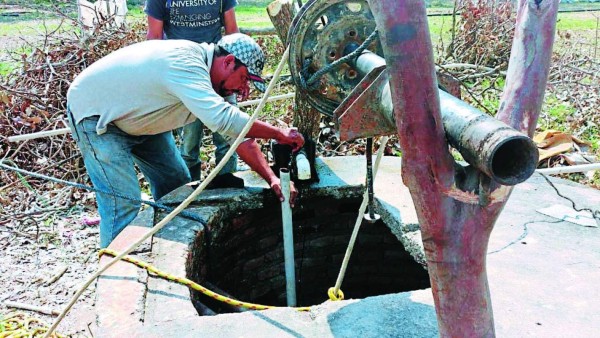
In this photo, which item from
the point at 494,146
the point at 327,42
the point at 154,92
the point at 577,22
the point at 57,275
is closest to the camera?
the point at 494,146

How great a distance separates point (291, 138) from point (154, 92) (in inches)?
28.8

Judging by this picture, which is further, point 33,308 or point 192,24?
point 192,24

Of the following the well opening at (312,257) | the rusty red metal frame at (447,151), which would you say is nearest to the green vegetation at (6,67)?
the well opening at (312,257)

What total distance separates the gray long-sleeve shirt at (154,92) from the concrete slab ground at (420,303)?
580 mm

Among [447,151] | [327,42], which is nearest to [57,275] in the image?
[327,42]

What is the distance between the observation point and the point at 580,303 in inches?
83.0

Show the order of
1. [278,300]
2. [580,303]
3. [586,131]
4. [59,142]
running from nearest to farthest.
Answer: [580,303]
[278,300]
[59,142]
[586,131]

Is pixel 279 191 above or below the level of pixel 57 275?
above

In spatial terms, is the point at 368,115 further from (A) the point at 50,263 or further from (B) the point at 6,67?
(B) the point at 6,67

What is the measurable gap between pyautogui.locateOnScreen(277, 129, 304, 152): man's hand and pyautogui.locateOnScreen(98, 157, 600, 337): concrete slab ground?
0.68 meters

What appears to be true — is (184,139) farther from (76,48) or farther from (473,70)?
(473,70)

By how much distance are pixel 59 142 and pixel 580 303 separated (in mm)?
4517

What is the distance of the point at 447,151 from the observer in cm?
100

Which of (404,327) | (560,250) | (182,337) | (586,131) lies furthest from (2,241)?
(586,131)
